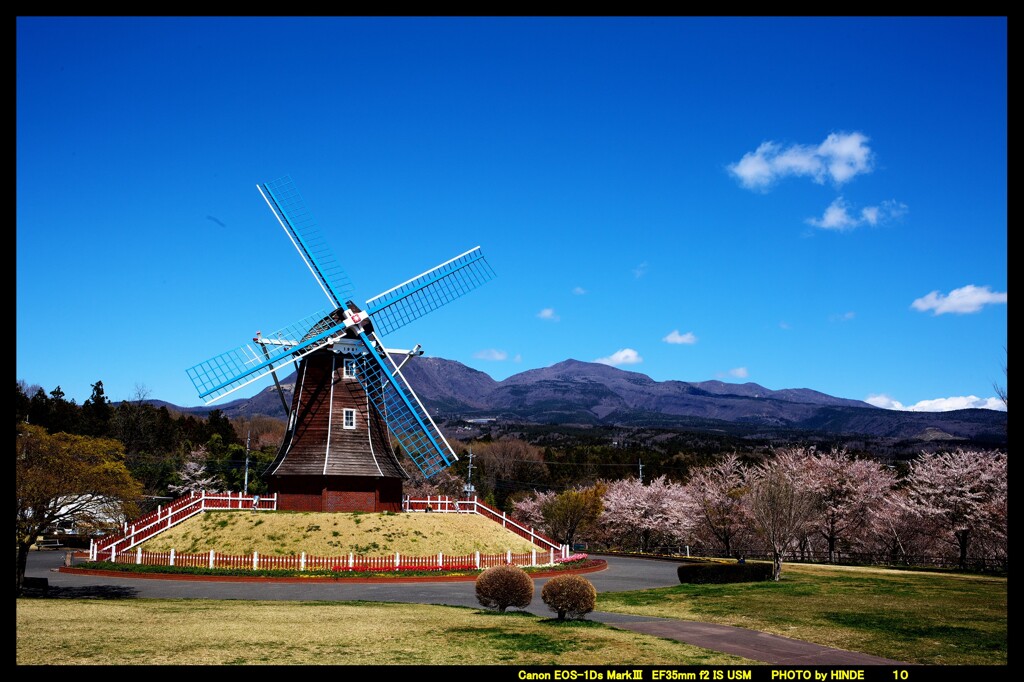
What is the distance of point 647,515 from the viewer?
5506cm

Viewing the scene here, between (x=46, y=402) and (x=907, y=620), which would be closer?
(x=907, y=620)

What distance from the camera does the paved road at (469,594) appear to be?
14547mm

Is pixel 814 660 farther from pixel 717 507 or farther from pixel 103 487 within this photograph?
pixel 717 507

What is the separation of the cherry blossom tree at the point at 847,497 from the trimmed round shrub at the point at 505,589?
31893 mm

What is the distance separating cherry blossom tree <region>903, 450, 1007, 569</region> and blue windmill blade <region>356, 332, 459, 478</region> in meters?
23.6

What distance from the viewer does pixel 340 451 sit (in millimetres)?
38719

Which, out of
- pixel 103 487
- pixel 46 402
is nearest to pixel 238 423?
pixel 46 402

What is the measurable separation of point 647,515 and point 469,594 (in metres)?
31.3

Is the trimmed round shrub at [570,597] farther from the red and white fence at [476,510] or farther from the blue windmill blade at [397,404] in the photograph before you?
the red and white fence at [476,510]

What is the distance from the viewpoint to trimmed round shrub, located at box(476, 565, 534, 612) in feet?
63.3

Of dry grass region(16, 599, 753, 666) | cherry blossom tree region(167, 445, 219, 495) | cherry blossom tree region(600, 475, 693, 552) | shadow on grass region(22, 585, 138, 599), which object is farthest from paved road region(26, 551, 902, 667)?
cherry blossom tree region(167, 445, 219, 495)

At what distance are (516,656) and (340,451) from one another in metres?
26.9

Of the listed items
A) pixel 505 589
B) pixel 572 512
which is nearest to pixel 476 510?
pixel 572 512
